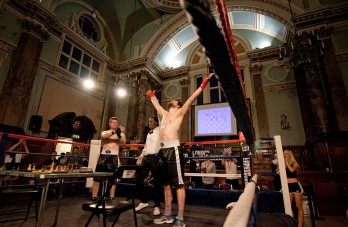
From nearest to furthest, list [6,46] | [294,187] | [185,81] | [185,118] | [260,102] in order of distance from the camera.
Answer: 1. [294,187]
2. [6,46]
3. [260,102]
4. [185,118]
5. [185,81]

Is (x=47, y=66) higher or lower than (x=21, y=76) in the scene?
higher

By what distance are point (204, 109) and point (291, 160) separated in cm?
318

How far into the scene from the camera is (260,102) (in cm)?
951

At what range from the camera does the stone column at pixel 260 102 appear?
899cm

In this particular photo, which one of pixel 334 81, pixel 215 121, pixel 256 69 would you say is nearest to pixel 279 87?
pixel 256 69

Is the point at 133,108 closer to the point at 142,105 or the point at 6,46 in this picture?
the point at 142,105

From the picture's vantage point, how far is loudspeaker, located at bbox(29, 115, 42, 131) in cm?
684

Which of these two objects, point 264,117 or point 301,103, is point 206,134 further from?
point 301,103

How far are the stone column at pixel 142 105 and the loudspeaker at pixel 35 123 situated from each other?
4360 mm

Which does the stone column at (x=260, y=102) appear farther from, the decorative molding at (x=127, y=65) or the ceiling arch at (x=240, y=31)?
the decorative molding at (x=127, y=65)

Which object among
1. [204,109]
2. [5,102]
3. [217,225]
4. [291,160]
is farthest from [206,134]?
[5,102]

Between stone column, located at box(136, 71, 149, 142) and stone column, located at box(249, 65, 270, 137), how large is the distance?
20.1 ft

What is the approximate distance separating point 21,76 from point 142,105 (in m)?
5.34

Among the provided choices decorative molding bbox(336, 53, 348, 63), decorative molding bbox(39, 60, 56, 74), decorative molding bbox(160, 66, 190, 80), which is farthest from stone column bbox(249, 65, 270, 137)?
decorative molding bbox(39, 60, 56, 74)
